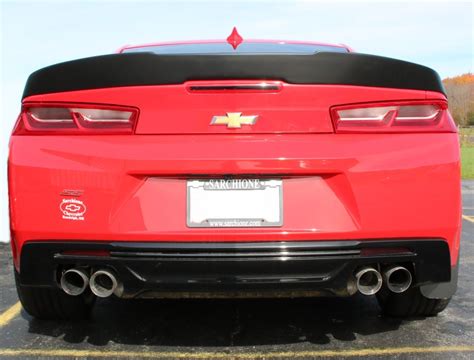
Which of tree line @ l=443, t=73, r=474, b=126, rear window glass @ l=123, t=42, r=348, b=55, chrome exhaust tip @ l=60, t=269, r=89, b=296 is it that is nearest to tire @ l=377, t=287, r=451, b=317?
rear window glass @ l=123, t=42, r=348, b=55

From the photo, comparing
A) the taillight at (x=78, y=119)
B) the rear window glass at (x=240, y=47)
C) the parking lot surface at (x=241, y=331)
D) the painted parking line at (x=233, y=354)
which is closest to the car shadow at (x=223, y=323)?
the parking lot surface at (x=241, y=331)

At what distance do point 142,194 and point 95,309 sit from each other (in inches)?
52.5

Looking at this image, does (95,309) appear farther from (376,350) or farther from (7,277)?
(376,350)

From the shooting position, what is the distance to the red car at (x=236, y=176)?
83.4 inches

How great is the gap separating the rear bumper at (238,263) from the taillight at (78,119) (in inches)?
19.2

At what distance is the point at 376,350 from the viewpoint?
2.52m

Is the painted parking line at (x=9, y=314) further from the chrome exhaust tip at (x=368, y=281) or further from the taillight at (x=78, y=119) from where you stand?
the chrome exhaust tip at (x=368, y=281)

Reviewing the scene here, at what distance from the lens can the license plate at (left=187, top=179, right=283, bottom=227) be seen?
212cm

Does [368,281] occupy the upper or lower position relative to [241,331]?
upper

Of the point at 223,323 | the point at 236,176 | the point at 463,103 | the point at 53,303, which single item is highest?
the point at 236,176

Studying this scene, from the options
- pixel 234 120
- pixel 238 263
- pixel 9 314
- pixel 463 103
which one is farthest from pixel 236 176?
pixel 463 103

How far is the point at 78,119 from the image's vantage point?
223 centimetres

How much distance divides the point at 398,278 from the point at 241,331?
3.03 ft

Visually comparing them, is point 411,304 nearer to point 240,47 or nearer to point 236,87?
point 236,87
